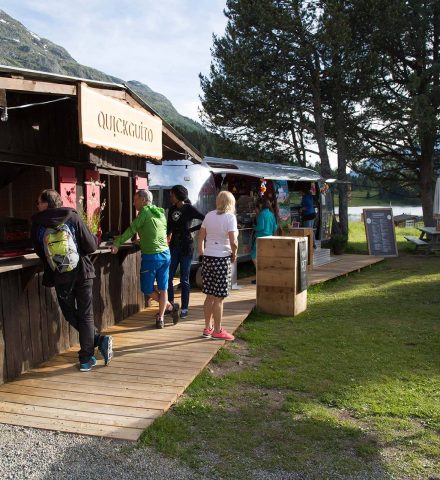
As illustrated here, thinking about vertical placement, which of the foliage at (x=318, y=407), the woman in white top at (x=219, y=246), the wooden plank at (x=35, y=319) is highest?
the woman in white top at (x=219, y=246)

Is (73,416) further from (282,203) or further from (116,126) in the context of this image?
(282,203)

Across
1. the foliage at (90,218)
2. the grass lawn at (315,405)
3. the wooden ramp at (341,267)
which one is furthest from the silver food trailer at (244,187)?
the foliage at (90,218)

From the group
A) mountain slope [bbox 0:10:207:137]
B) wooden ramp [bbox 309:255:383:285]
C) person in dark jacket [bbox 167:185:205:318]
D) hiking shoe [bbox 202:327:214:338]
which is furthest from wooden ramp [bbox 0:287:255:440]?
mountain slope [bbox 0:10:207:137]

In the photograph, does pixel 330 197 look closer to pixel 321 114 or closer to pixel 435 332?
pixel 321 114

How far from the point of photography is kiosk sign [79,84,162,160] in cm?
430

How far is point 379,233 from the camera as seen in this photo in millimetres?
14672

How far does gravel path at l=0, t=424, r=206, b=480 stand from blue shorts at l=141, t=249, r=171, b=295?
7.86 feet

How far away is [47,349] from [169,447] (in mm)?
2065

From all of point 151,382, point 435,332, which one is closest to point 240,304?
point 435,332

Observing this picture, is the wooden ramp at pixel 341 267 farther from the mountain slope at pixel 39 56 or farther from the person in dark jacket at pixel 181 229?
the mountain slope at pixel 39 56

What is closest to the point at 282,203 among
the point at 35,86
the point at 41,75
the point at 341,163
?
the point at 341,163

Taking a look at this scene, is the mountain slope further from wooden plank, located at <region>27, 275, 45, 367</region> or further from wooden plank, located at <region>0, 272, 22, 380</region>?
wooden plank, located at <region>0, 272, 22, 380</region>

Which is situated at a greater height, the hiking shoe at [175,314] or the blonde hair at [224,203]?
the blonde hair at [224,203]

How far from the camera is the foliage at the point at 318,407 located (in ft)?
9.89
